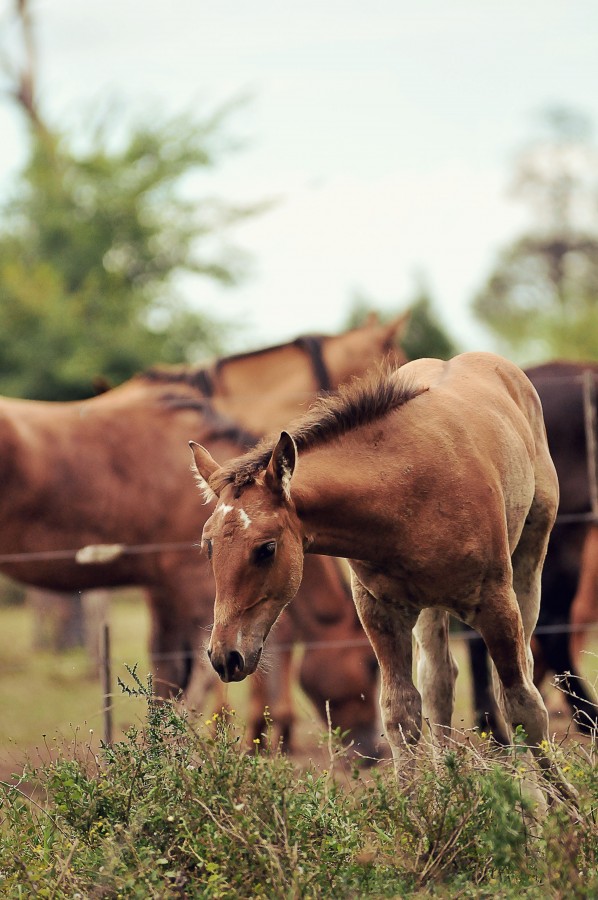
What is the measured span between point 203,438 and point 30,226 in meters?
9.37

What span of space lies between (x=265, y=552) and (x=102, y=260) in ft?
41.4

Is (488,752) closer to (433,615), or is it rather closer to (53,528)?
(433,615)

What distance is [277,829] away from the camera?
3.36 metres

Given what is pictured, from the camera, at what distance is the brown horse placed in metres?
3.61

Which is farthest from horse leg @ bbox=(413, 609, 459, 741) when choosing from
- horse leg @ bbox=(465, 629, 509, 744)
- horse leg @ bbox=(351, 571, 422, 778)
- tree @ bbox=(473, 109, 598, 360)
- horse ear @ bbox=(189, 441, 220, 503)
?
tree @ bbox=(473, 109, 598, 360)

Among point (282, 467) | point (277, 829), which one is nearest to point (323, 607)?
point (282, 467)

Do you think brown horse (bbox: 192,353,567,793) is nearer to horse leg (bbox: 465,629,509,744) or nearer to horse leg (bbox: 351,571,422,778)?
horse leg (bbox: 351,571,422,778)

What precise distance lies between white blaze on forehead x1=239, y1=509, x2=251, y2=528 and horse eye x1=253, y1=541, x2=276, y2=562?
0.08m

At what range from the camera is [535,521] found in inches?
181

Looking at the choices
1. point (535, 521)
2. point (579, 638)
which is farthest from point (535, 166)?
point (535, 521)

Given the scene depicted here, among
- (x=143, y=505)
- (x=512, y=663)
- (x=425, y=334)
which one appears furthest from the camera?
(x=425, y=334)

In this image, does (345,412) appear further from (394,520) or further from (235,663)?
(235,663)

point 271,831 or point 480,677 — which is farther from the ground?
point 271,831

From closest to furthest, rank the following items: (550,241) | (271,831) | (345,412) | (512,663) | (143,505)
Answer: (271,831), (345,412), (512,663), (143,505), (550,241)
